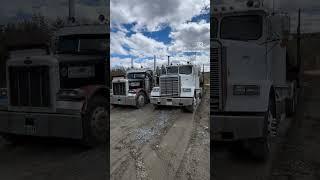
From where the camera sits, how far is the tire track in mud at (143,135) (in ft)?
5.24

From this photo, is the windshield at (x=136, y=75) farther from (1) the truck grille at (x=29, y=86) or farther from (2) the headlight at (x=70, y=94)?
(1) the truck grille at (x=29, y=86)

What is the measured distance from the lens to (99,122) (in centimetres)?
173

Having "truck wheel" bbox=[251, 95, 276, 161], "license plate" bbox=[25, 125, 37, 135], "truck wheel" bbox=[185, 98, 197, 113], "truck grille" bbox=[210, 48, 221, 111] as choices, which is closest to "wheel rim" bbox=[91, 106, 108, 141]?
"license plate" bbox=[25, 125, 37, 135]

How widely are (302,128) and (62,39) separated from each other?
159cm

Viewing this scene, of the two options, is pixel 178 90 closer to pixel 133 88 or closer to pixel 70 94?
→ pixel 133 88

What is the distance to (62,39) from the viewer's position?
1753 mm

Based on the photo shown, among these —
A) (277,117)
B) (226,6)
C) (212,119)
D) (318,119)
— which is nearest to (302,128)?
(318,119)

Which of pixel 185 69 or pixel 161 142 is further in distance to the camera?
pixel 161 142

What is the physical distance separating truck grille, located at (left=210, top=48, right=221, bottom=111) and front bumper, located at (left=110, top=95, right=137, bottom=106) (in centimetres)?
40

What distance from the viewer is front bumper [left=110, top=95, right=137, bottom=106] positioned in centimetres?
155

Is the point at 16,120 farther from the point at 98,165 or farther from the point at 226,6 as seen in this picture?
the point at 226,6

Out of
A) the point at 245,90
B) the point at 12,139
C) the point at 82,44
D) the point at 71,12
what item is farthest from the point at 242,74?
the point at 12,139

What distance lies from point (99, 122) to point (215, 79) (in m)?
0.69

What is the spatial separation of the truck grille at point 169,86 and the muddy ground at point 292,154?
17.0 inches
